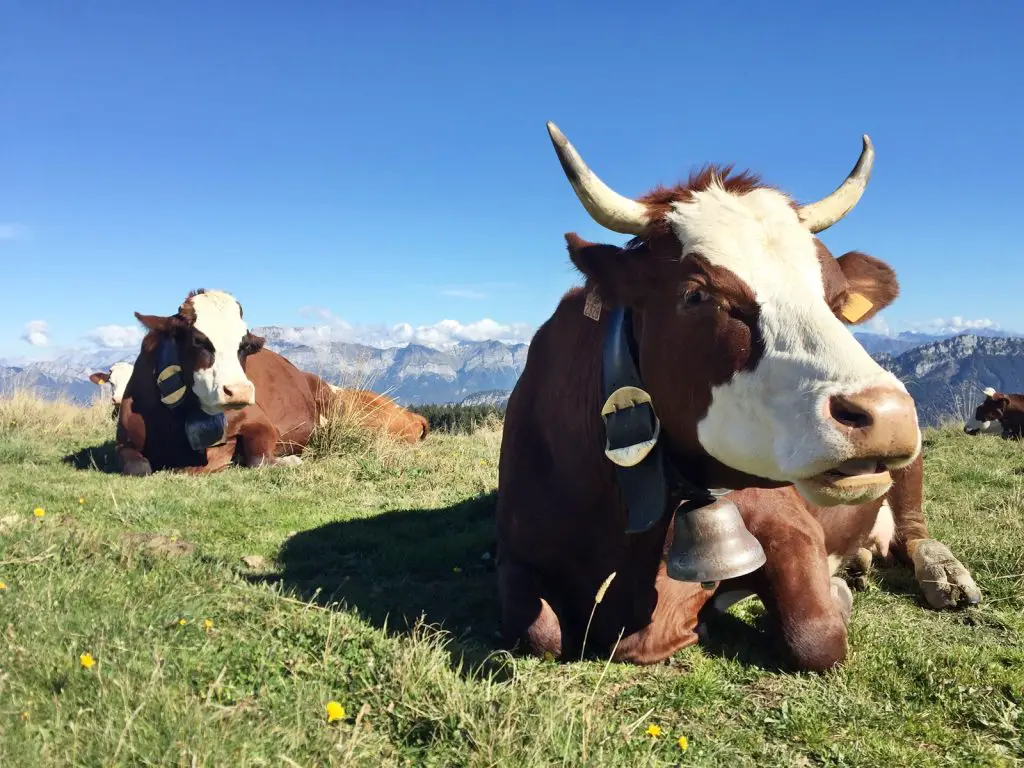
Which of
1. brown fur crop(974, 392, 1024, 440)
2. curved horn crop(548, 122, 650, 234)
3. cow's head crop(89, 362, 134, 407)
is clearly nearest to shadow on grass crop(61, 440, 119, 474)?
cow's head crop(89, 362, 134, 407)

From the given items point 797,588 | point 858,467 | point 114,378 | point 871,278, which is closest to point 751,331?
point 858,467

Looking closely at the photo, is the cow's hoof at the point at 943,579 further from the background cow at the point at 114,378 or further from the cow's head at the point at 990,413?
the background cow at the point at 114,378

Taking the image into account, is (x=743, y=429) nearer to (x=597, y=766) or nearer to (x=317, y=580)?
(x=597, y=766)

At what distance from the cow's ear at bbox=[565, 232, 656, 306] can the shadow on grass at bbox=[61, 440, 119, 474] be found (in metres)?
7.89

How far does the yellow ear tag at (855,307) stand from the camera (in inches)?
121

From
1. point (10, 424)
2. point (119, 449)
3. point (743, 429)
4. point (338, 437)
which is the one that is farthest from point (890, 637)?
point (10, 424)

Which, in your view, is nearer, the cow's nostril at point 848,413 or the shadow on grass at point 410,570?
the cow's nostril at point 848,413

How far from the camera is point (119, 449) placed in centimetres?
939

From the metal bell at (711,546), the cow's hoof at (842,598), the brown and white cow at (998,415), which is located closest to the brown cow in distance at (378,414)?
the cow's hoof at (842,598)

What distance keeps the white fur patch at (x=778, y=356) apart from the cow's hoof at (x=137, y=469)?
25.9 ft

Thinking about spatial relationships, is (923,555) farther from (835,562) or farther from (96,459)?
(96,459)

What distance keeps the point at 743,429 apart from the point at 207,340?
791 centimetres

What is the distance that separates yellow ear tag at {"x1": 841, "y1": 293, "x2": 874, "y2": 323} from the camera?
3.09 m

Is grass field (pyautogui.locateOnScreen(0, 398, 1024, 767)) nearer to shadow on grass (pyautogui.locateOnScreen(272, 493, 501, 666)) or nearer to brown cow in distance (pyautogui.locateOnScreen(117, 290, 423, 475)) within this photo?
shadow on grass (pyautogui.locateOnScreen(272, 493, 501, 666))
